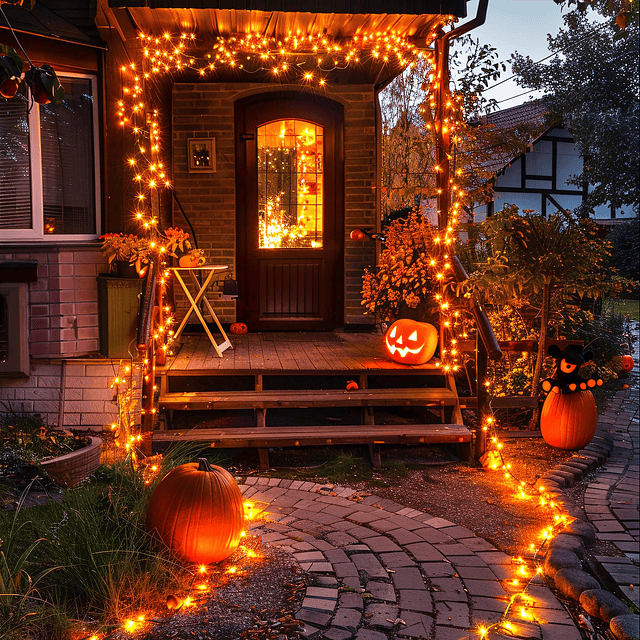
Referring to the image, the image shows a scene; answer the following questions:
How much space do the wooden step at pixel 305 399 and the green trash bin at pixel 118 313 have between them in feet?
2.79

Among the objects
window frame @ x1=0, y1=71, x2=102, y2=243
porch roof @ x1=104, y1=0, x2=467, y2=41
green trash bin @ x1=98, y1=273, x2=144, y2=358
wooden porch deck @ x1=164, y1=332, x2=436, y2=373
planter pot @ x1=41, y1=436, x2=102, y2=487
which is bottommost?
planter pot @ x1=41, y1=436, x2=102, y2=487

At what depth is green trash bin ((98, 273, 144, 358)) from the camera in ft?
19.8

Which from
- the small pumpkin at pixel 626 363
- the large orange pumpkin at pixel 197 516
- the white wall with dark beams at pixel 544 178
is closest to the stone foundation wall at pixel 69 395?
the large orange pumpkin at pixel 197 516

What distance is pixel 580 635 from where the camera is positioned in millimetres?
2818

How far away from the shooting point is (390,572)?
3328 mm

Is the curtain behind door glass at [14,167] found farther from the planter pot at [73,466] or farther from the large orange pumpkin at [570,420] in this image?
the large orange pumpkin at [570,420]

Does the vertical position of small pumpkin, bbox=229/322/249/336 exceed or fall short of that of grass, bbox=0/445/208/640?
it exceeds it

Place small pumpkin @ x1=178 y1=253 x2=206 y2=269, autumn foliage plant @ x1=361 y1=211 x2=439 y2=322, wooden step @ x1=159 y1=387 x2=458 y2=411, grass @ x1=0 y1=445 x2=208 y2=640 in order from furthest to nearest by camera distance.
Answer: autumn foliage plant @ x1=361 y1=211 x2=439 y2=322 → small pumpkin @ x1=178 y1=253 x2=206 y2=269 → wooden step @ x1=159 y1=387 x2=458 y2=411 → grass @ x1=0 y1=445 x2=208 y2=640

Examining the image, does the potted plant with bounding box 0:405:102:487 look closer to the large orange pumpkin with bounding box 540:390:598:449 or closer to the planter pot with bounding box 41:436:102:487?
the planter pot with bounding box 41:436:102:487

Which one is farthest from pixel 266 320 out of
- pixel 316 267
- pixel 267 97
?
pixel 267 97

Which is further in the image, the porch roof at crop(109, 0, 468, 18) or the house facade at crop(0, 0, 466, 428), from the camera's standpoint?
the house facade at crop(0, 0, 466, 428)

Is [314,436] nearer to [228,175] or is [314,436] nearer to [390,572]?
[390,572]

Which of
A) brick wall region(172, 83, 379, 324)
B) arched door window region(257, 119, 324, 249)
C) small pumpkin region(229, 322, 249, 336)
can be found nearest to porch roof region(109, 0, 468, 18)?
brick wall region(172, 83, 379, 324)

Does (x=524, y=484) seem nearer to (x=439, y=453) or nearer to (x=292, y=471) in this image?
(x=439, y=453)
